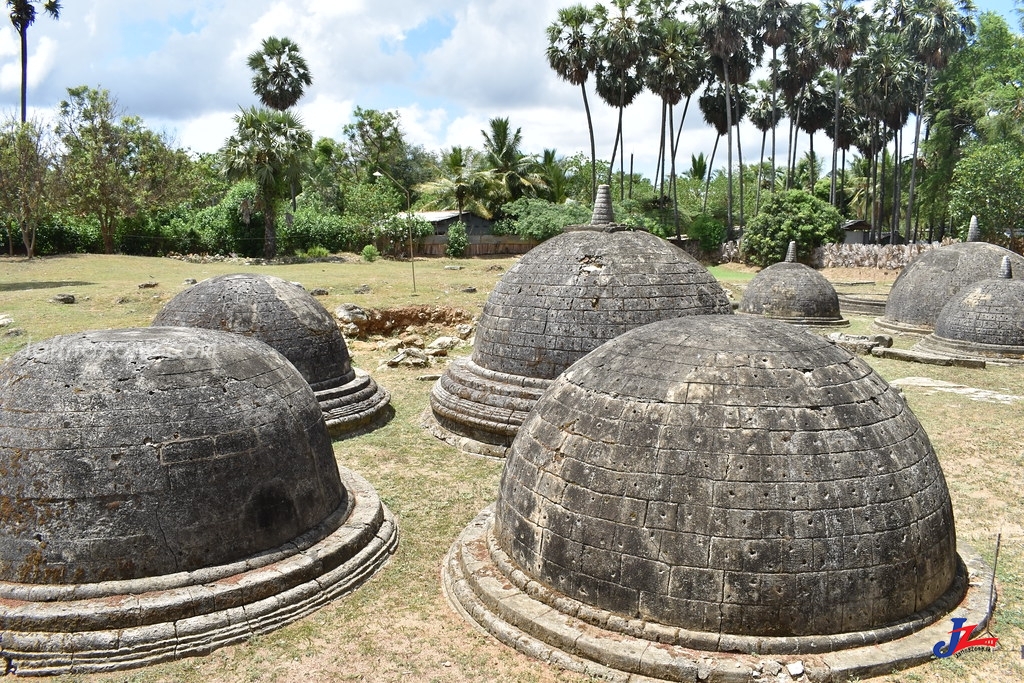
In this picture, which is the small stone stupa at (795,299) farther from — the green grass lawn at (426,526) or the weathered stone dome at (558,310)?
the weathered stone dome at (558,310)

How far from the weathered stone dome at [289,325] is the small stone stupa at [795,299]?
18.4m

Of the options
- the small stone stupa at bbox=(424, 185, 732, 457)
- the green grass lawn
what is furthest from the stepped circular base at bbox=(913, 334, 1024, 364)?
the small stone stupa at bbox=(424, 185, 732, 457)

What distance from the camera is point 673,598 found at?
6020 mm

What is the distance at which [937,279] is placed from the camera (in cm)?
2542

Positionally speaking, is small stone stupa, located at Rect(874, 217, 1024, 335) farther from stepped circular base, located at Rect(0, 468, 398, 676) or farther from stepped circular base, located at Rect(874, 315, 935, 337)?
stepped circular base, located at Rect(0, 468, 398, 676)

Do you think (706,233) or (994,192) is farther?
(706,233)

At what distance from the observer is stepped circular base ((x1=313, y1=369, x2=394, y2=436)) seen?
1364 cm

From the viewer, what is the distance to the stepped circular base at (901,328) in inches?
994

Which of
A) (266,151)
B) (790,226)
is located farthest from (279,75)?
(790,226)

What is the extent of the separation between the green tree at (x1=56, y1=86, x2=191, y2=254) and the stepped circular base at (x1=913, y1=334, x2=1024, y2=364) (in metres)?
40.2

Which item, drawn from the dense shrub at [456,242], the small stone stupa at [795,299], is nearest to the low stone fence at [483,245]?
the dense shrub at [456,242]

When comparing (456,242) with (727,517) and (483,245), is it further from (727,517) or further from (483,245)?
(727,517)

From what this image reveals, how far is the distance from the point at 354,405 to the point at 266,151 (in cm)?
2948

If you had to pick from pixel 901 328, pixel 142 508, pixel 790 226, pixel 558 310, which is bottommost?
pixel 901 328
